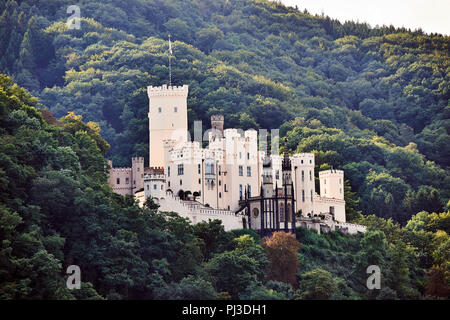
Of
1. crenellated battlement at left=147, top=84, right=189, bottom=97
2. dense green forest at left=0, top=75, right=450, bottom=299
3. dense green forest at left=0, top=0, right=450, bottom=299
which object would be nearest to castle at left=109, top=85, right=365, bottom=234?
crenellated battlement at left=147, top=84, right=189, bottom=97

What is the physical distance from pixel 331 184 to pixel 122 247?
100ft

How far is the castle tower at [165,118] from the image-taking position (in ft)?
326

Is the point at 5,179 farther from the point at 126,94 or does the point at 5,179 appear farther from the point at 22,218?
the point at 126,94

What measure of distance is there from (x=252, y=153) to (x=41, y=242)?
81.8 feet

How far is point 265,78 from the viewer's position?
158500 mm

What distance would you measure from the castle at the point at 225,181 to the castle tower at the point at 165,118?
0.29ft

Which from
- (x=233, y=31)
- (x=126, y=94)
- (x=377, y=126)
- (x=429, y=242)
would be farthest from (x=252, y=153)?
(x=233, y=31)

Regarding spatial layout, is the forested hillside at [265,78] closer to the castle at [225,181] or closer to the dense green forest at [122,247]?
the castle at [225,181]

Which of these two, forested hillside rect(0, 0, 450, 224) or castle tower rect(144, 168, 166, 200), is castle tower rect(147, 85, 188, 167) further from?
castle tower rect(144, 168, 166, 200)

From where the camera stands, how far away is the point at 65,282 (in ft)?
247

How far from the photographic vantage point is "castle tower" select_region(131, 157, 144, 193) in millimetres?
97000

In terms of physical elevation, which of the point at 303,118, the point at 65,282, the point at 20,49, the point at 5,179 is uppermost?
the point at 20,49

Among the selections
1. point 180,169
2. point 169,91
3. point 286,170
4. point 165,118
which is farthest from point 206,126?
point 180,169

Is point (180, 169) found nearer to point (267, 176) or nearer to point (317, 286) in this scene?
point (267, 176)
